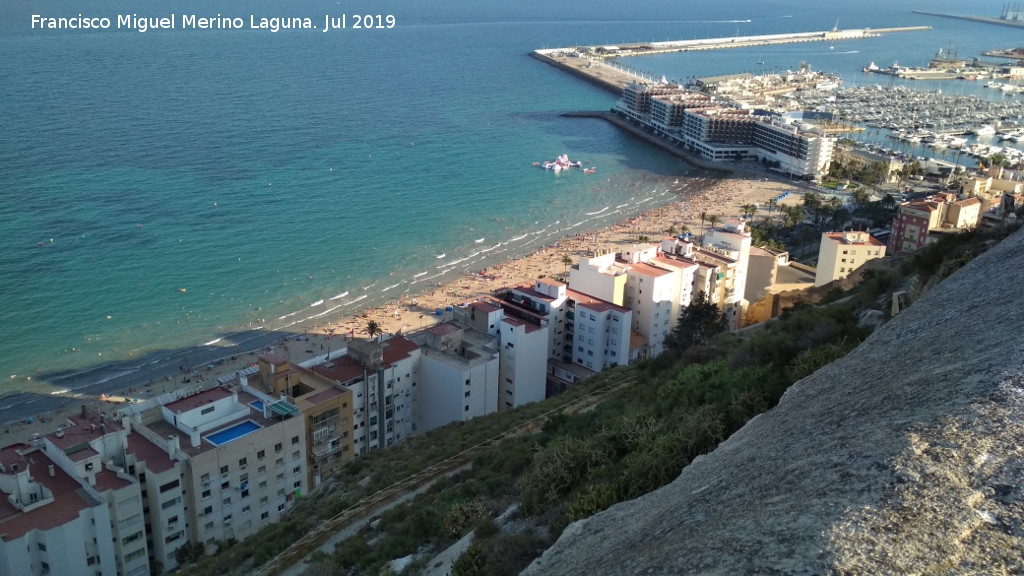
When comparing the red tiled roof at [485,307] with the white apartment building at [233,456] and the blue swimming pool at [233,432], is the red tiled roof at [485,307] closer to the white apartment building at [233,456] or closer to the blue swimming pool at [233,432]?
the white apartment building at [233,456]

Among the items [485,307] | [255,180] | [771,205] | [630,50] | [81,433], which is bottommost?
[771,205]

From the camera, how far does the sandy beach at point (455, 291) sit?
2264 centimetres

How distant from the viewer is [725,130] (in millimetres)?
53375

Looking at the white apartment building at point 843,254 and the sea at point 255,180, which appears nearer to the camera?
the white apartment building at point 843,254

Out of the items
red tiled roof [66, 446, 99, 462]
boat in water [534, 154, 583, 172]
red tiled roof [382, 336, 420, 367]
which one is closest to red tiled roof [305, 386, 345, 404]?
red tiled roof [382, 336, 420, 367]

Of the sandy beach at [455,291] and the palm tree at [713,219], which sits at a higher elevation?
the palm tree at [713,219]

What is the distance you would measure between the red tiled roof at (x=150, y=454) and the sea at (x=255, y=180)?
881 cm

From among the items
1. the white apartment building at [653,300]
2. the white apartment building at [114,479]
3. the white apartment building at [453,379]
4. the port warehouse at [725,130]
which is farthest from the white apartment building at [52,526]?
the port warehouse at [725,130]

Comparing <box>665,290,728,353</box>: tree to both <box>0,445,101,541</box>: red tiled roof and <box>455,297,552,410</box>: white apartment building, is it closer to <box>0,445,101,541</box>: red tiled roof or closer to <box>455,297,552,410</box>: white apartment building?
<box>455,297,552,410</box>: white apartment building

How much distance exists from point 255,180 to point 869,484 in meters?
A: 40.3

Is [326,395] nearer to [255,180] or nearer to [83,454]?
[83,454]

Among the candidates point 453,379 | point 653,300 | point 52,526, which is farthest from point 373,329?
point 52,526

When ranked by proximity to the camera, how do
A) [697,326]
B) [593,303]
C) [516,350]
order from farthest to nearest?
1. [593,303]
2. [516,350]
3. [697,326]

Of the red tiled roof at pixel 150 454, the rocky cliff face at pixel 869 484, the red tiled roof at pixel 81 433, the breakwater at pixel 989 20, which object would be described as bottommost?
the red tiled roof at pixel 150 454
